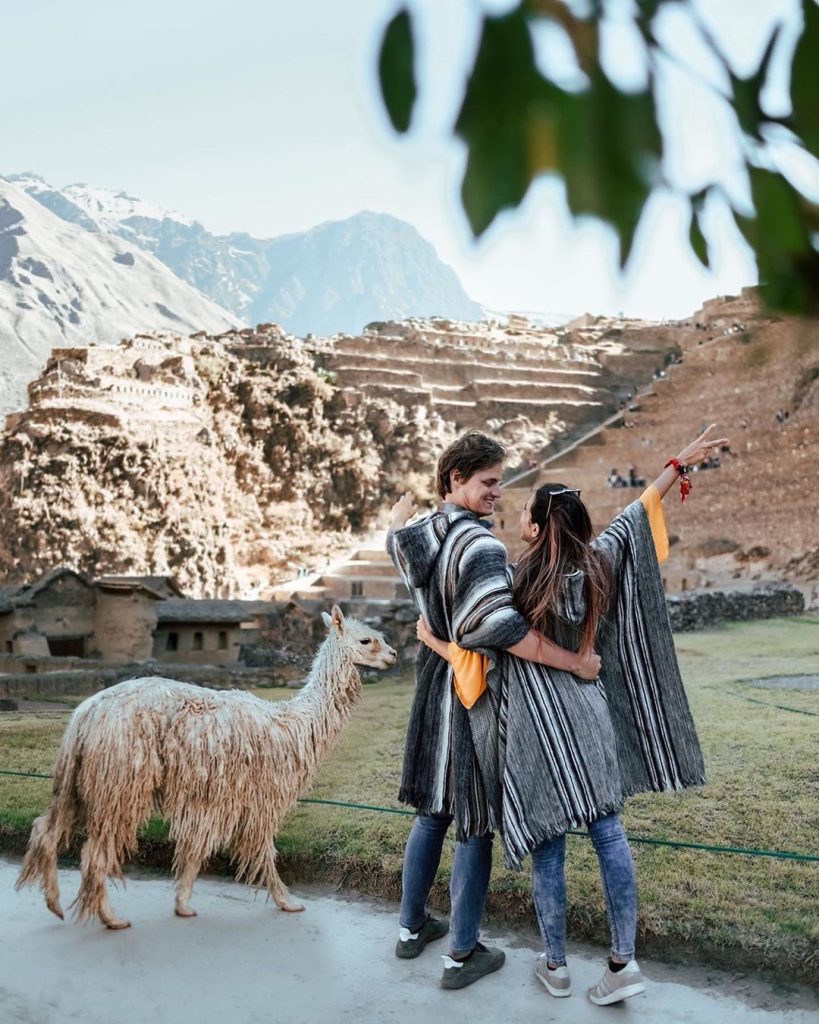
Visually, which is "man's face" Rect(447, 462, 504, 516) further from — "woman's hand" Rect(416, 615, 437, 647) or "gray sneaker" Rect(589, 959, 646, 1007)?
"gray sneaker" Rect(589, 959, 646, 1007)

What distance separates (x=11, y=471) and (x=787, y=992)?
80.9ft

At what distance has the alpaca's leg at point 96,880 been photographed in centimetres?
301

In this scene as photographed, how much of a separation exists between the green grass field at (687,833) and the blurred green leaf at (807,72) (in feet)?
8.34

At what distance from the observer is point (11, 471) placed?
25047mm

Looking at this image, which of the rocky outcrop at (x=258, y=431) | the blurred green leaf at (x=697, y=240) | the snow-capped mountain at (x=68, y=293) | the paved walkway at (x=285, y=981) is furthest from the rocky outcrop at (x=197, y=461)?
the blurred green leaf at (x=697, y=240)

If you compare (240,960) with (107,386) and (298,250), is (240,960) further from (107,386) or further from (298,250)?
(298,250)

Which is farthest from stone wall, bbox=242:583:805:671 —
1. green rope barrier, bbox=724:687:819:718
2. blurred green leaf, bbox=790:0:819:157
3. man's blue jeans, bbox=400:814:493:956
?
blurred green leaf, bbox=790:0:819:157

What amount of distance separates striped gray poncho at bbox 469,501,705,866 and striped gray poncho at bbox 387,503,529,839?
0.07 meters

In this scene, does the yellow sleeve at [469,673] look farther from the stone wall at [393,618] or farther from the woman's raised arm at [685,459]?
A: the stone wall at [393,618]

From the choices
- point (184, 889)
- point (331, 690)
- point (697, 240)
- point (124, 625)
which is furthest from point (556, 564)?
point (124, 625)

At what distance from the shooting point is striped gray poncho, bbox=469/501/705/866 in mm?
2432

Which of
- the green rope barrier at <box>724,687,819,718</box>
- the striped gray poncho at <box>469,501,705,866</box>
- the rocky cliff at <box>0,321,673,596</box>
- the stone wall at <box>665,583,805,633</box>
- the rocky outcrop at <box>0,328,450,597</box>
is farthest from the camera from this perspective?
the rocky cliff at <box>0,321,673,596</box>

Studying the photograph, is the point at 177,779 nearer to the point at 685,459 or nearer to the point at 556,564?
the point at 556,564

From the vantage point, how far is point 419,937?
2.90m
